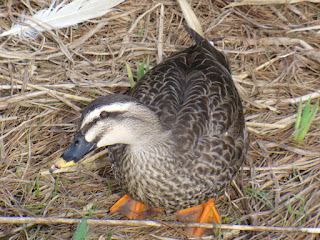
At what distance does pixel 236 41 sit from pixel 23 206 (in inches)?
109

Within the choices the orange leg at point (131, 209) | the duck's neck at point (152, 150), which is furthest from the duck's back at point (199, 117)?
the orange leg at point (131, 209)

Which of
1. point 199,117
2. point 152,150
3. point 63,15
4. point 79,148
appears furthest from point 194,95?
point 63,15

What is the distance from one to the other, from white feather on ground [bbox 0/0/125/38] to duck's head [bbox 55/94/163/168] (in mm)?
1978

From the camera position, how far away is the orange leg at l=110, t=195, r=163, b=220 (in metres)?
3.72

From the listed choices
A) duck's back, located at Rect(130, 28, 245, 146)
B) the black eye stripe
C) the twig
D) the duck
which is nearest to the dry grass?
the twig

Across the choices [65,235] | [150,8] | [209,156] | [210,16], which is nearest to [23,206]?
[65,235]

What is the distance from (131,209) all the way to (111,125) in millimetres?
1098

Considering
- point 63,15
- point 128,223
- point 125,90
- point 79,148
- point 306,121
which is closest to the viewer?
point 79,148

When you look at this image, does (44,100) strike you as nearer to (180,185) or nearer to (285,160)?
(180,185)

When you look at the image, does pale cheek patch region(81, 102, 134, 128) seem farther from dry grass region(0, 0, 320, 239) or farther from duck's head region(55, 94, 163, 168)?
dry grass region(0, 0, 320, 239)

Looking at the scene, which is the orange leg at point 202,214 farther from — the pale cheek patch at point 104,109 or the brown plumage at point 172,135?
the pale cheek patch at point 104,109

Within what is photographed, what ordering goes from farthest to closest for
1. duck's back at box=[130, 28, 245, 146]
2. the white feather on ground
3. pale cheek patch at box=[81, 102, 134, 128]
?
the white feather on ground < duck's back at box=[130, 28, 245, 146] < pale cheek patch at box=[81, 102, 134, 128]

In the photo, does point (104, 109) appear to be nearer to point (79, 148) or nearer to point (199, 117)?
point (79, 148)

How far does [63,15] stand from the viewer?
4633 mm
